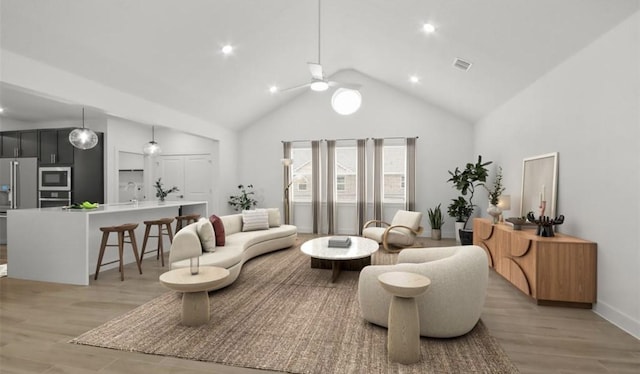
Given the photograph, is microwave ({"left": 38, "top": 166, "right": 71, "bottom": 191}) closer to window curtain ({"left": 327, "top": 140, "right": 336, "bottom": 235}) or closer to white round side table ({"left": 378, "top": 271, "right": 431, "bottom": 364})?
window curtain ({"left": 327, "top": 140, "right": 336, "bottom": 235})

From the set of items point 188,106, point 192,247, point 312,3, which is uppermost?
point 312,3

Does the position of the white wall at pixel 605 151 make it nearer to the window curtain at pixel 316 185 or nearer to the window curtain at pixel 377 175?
the window curtain at pixel 377 175

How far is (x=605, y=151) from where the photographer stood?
293 cm

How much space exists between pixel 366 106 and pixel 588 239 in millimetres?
5344

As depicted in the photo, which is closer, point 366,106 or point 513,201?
point 513,201

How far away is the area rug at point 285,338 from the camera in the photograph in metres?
2.15

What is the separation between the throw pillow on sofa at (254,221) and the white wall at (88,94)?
2271 mm

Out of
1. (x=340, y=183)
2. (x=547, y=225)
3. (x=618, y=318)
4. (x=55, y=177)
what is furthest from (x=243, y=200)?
(x=618, y=318)

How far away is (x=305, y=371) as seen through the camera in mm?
2074

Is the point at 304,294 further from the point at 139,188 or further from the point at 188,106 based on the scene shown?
the point at 139,188

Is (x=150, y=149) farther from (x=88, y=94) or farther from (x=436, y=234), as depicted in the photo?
(x=436, y=234)

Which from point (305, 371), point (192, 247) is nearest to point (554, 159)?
point (305, 371)

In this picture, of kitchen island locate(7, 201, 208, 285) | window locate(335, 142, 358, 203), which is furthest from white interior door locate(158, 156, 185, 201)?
window locate(335, 142, 358, 203)

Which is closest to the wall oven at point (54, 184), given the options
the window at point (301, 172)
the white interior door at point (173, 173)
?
the white interior door at point (173, 173)
